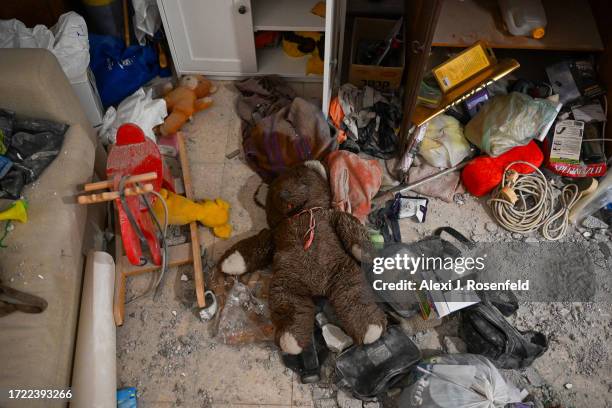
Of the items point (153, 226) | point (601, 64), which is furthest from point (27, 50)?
point (601, 64)

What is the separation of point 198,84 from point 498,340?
1931 millimetres

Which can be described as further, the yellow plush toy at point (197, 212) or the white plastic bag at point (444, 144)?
the white plastic bag at point (444, 144)

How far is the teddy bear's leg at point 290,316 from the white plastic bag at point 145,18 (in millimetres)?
1567

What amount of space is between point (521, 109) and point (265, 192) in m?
1.25

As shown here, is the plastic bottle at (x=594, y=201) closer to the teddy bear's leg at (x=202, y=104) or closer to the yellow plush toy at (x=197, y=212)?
the yellow plush toy at (x=197, y=212)

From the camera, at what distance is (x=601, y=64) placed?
2375 millimetres

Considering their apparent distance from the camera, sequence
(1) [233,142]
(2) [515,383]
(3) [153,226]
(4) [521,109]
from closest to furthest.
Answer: (2) [515,383] < (3) [153,226] < (4) [521,109] < (1) [233,142]

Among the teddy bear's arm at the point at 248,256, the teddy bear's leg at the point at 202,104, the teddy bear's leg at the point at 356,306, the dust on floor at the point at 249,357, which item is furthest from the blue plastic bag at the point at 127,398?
the teddy bear's leg at the point at 202,104

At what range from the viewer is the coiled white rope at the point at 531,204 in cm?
225

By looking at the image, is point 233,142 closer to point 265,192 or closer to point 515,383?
point 265,192

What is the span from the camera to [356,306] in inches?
75.5

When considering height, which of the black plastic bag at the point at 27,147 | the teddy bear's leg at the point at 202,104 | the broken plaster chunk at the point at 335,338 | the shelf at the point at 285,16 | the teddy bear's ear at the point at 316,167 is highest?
the shelf at the point at 285,16

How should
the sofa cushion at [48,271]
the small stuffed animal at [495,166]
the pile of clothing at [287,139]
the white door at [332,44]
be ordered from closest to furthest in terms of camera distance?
the sofa cushion at [48,271], the white door at [332,44], the small stuffed animal at [495,166], the pile of clothing at [287,139]

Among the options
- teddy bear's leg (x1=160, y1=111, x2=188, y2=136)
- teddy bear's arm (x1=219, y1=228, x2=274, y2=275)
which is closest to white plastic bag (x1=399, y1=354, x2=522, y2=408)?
teddy bear's arm (x1=219, y1=228, x2=274, y2=275)
